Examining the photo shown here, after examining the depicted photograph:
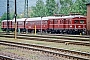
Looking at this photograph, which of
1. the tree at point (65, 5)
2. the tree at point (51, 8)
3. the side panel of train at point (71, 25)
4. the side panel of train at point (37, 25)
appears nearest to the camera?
the side panel of train at point (71, 25)

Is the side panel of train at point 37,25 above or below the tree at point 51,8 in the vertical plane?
below

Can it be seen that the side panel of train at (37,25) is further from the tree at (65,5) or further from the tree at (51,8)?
the tree at (65,5)

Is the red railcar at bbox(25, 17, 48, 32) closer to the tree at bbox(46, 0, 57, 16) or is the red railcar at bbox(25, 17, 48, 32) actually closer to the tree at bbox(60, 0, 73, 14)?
the tree at bbox(46, 0, 57, 16)

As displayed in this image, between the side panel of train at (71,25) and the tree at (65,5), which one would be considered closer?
the side panel of train at (71,25)

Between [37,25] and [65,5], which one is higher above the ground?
[65,5]

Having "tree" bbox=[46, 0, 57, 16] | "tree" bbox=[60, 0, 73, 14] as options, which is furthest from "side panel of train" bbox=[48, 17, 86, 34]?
"tree" bbox=[60, 0, 73, 14]

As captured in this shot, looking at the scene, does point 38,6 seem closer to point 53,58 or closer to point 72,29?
point 72,29

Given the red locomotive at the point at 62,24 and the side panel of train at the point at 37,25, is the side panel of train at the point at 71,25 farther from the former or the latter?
the side panel of train at the point at 37,25

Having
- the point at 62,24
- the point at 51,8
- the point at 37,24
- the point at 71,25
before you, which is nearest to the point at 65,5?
the point at 51,8

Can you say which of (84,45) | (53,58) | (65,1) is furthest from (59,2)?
(53,58)

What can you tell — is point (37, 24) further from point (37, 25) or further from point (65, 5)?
point (65, 5)

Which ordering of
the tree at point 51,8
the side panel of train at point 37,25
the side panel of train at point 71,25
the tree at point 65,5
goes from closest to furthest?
1. the side panel of train at point 71,25
2. the side panel of train at point 37,25
3. the tree at point 51,8
4. the tree at point 65,5

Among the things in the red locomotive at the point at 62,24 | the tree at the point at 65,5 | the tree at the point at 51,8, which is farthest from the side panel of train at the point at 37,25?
the tree at the point at 65,5

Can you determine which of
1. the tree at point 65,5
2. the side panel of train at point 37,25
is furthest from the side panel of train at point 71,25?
the tree at point 65,5
